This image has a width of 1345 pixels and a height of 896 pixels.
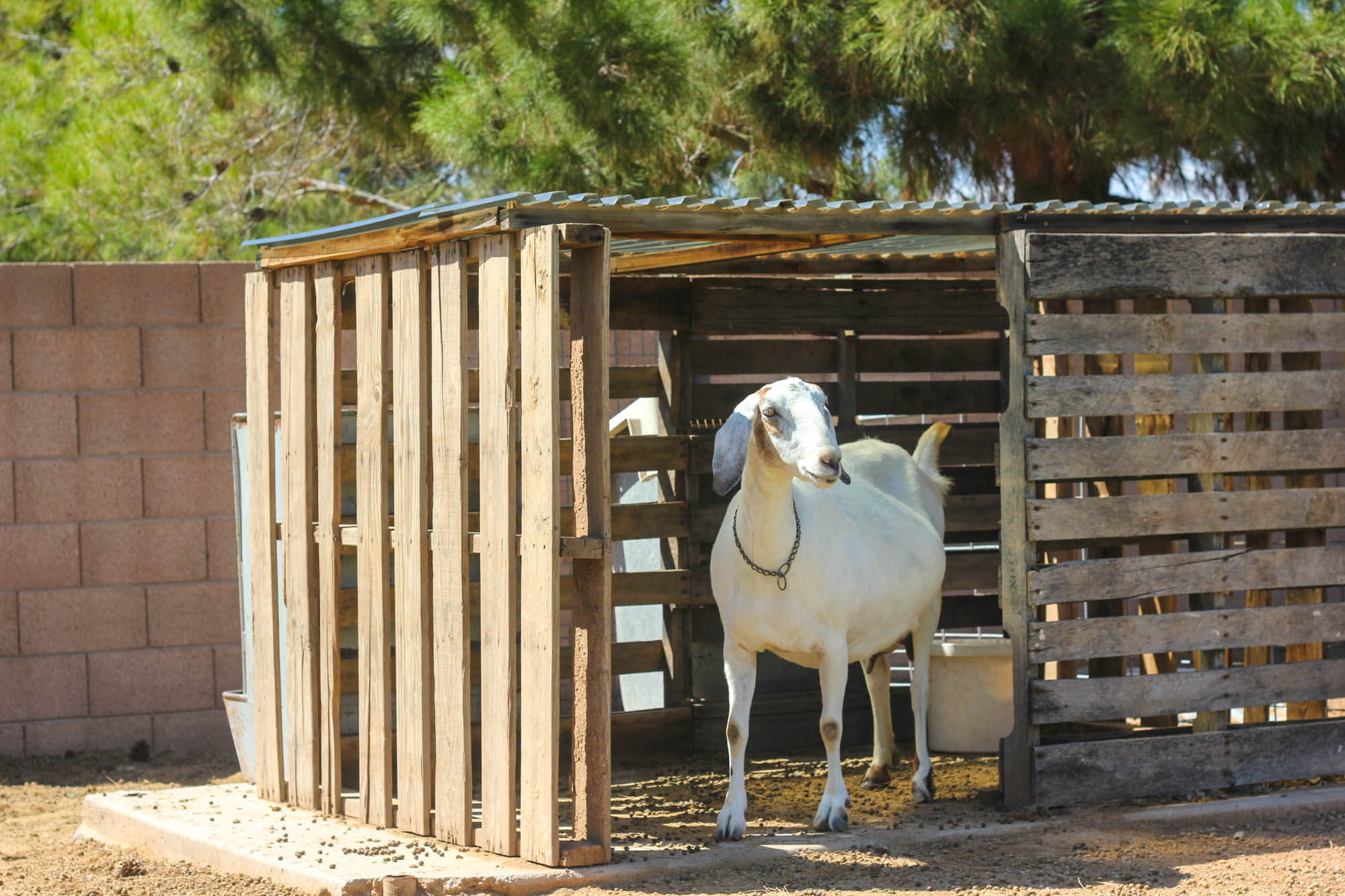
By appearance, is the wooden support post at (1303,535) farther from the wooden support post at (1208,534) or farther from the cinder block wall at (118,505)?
the cinder block wall at (118,505)

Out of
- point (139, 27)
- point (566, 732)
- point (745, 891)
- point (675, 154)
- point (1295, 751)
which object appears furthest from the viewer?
point (139, 27)

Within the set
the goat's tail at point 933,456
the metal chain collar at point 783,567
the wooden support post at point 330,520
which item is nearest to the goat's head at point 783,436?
the metal chain collar at point 783,567

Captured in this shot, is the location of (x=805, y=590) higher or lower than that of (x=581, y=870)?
higher

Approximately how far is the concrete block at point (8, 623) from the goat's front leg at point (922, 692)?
4518 mm

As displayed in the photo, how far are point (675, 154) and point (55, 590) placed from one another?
4948 mm

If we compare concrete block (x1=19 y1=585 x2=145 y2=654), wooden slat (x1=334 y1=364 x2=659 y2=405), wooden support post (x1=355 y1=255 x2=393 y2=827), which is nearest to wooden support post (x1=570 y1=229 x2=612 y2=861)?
wooden support post (x1=355 y1=255 x2=393 y2=827)

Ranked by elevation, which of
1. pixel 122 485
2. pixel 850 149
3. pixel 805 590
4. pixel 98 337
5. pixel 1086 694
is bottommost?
pixel 1086 694

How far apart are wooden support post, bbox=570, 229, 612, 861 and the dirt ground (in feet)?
0.83

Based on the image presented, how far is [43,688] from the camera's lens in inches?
309

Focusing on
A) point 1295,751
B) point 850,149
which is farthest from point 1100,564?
point 850,149

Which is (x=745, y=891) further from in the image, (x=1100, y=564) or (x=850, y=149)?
(x=850, y=149)

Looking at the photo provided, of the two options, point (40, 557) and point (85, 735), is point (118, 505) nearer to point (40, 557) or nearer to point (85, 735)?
point (40, 557)

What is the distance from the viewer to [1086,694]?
6188 millimetres

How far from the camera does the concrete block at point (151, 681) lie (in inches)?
312
